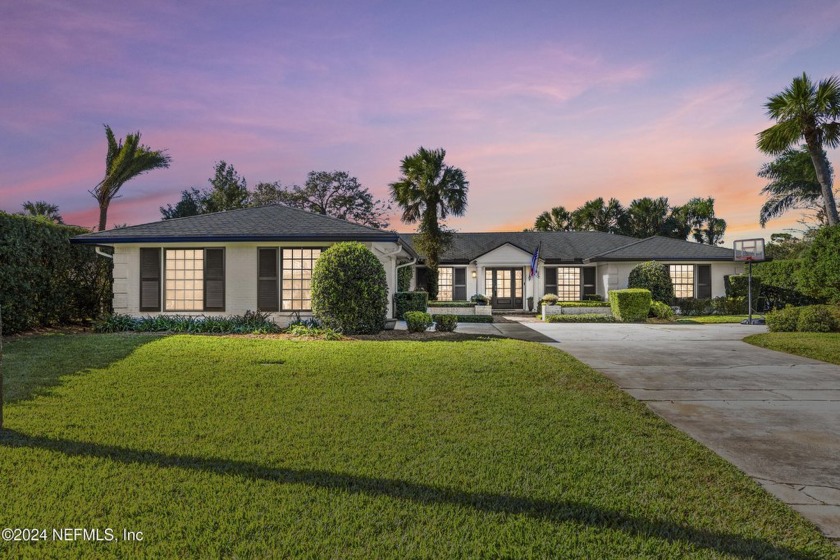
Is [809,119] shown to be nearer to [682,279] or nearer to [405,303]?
[682,279]

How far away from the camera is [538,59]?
11344mm

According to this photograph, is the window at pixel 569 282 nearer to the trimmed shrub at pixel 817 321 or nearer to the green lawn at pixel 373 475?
the trimmed shrub at pixel 817 321

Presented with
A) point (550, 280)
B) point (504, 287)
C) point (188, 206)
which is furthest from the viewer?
point (188, 206)

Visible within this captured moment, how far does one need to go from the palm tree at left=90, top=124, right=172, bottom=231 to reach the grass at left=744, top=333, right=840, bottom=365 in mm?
30693

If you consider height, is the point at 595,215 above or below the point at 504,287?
above

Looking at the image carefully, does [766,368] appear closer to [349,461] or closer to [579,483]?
[579,483]

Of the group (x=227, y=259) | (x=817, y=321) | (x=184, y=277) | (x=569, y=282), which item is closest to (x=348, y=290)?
(x=227, y=259)

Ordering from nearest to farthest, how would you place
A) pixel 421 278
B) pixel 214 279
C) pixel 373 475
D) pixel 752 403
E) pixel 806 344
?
pixel 373 475
pixel 752 403
pixel 806 344
pixel 214 279
pixel 421 278

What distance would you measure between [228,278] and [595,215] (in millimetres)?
33823

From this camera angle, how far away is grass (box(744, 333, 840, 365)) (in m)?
8.71

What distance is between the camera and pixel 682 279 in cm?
2166

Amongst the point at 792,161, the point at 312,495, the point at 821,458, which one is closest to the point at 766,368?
the point at 821,458

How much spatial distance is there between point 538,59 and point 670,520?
11461 millimetres

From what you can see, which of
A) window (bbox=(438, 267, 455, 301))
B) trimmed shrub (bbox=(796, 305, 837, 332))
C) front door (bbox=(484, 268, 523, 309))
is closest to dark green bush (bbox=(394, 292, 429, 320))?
front door (bbox=(484, 268, 523, 309))
